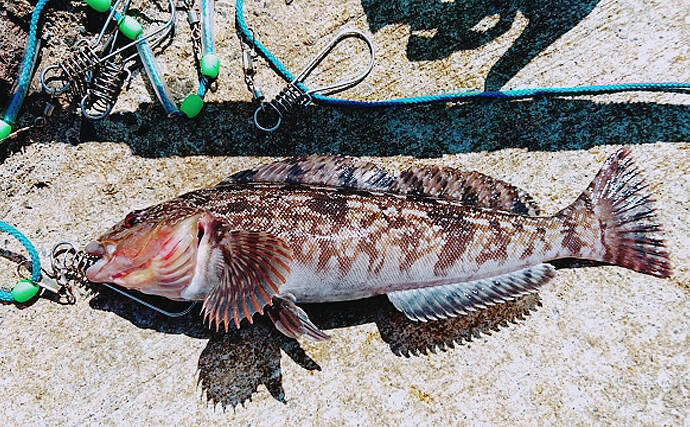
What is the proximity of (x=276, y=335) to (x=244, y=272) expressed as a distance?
0.63m

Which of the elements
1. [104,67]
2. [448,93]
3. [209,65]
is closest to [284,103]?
[209,65]

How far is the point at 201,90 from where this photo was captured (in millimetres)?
3707

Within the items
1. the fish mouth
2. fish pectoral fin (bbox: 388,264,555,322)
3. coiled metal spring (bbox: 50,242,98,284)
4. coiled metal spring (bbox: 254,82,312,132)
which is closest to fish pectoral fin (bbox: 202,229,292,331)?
the fish mouth

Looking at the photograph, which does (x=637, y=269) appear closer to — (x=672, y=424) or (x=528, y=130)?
(x=672, y=424)

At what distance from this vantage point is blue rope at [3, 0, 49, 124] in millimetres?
3463

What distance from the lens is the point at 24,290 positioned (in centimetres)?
321

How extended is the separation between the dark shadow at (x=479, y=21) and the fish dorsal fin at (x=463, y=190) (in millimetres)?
1007

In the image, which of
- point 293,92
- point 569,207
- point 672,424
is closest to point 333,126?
point 293,92

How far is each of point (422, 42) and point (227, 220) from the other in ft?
7.30

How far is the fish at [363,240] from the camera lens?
9.04 ft

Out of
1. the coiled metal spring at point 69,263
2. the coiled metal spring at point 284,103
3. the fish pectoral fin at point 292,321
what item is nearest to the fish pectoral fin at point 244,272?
the fish pectoral fin at point 292,321

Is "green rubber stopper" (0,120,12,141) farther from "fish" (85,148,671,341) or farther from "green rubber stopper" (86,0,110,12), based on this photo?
"fish" (85,148,671,341)

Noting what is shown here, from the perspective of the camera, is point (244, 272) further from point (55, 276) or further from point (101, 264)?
point (55, 276)

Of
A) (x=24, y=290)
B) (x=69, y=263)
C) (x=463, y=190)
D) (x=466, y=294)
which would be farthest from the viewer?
(x=69, y=263)
